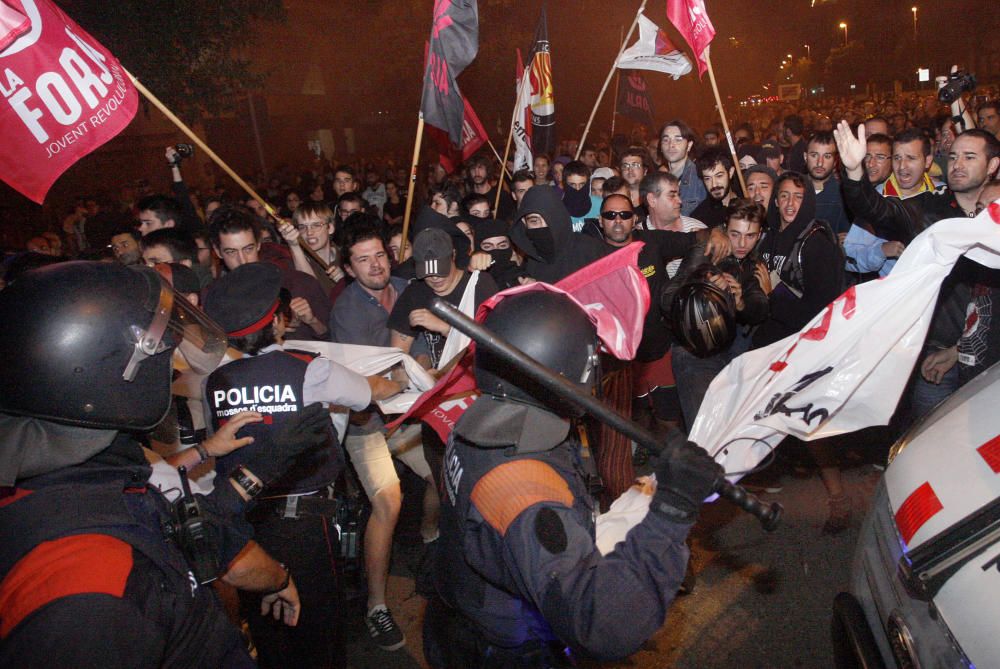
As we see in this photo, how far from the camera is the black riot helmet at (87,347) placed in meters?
1.79

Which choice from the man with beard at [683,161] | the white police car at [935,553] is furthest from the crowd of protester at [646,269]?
the white police car at [935,553]

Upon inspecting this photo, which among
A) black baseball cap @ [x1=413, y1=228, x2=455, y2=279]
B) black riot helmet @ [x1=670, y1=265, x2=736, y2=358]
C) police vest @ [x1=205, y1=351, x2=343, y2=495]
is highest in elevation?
black baseball cap @ [x1=413, y1=228, x2=455, y2=279]

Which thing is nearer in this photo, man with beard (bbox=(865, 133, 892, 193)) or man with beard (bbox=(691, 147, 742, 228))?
man with beard (bbox=(865, 133, 892, 193))

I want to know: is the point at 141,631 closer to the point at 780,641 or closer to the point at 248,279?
the point at 248,279

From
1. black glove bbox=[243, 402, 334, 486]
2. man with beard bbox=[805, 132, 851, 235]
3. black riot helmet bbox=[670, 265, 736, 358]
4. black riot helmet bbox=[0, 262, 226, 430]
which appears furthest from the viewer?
man with beard bbox=[805, 132, 851, 235]

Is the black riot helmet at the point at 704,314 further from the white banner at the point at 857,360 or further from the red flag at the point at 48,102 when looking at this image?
the red flag at the point at 48,102

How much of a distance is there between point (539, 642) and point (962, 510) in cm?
A: 149

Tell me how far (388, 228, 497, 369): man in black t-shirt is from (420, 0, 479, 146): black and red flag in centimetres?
199

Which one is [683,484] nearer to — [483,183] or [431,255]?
[431,255]

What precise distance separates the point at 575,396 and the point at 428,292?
112 inches

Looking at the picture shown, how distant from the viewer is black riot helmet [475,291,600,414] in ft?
6.48

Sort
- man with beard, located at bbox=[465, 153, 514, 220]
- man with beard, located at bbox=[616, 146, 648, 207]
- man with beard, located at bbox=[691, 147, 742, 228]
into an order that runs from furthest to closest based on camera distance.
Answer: man with beard, located at bbox=[465, 153, 514, 220] → man with beard, located at bbox=[616, 146, 648, 207] → man with beard, located at bbox=[691, 147, 742, 228]

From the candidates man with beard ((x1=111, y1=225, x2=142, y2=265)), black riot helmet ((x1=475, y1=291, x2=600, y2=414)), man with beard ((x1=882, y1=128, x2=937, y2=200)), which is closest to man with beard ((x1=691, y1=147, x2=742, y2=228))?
man with beard ((x1=882, y1=128, x2=937, y2=200))

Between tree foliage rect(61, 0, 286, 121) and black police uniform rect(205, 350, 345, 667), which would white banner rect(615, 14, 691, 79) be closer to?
black police uniform rect(205, 350, 345, 667)
